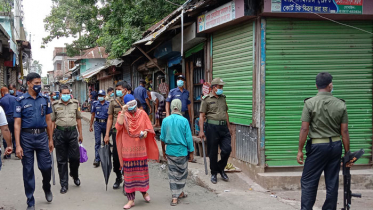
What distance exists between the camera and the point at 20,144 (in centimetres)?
543

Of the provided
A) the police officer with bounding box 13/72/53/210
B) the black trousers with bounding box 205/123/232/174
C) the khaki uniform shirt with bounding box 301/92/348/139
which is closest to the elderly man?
the black trousers with bounding box 205/123/232/174

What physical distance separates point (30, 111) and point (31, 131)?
0.30 meters

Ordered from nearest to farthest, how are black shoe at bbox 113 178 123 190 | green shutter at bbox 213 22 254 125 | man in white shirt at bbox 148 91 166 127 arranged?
black shoe at bbox 113 178 123 190, green shutter at bbox 213 22 254 125, man in white shirt at bbox 148 91 166 127

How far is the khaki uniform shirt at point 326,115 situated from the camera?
14.9ft

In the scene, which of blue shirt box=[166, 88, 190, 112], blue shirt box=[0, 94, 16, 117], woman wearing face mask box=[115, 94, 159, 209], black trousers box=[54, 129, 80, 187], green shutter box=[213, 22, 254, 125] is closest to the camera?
woman wearing face mask box=[115, 94, 159, 209]

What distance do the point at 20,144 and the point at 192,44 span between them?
615cm

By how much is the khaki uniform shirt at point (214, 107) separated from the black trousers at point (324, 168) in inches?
91.8

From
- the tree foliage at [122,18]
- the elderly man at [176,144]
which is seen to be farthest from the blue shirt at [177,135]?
the tree foliage at [122,18]

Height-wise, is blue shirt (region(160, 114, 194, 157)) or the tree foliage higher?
the tree foliage

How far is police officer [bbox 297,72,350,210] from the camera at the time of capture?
4.54 m

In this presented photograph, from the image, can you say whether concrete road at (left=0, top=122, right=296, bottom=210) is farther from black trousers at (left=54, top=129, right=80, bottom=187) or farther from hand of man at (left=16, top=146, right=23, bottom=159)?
hand of man at (left=16, top=146, right=23, bottom=159)

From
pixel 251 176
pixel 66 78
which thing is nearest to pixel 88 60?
pixel 66 78

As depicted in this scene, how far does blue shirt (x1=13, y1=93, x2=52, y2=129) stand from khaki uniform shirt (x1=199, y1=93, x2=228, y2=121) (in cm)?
280

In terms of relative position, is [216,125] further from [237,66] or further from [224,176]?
[237,66]
